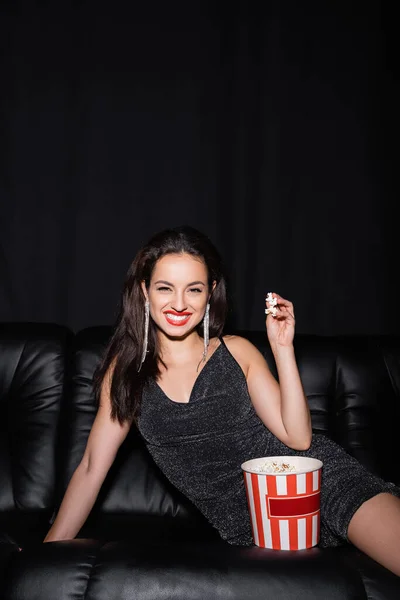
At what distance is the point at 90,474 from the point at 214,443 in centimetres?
35

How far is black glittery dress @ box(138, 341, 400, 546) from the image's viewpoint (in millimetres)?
1877

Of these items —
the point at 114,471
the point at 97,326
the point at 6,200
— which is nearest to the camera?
the point at 114,471

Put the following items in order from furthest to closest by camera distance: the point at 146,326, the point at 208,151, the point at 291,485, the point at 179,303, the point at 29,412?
the point at 208,151
the point at 29,412
the point at 146,326
the point at 179,303
the point at 291,485

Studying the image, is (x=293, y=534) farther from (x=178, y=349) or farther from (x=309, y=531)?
(x=178, y=349)

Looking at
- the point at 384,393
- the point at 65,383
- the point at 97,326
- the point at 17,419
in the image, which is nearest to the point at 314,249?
the point at 384,393

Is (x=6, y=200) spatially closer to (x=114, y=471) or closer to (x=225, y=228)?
(x=225, y=228)

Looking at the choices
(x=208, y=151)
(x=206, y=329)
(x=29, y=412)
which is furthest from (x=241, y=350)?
(x=208, y=151)

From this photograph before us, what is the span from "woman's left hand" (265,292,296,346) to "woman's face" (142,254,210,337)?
221mm

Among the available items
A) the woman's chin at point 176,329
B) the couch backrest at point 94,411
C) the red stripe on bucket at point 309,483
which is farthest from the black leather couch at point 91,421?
the woman's chin at point 176,329

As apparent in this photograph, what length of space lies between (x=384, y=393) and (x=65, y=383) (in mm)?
1075

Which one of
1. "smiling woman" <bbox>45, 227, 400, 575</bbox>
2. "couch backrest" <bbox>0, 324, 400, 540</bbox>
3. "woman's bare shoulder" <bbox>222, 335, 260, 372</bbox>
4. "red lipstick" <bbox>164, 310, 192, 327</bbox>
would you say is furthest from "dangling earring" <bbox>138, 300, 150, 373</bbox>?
"couch backrest" <bbox>0, 324, 400, 540</bbox>

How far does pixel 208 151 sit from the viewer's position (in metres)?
2.65

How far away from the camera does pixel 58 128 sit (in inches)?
102

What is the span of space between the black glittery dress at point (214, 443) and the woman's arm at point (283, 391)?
0.14 ft
